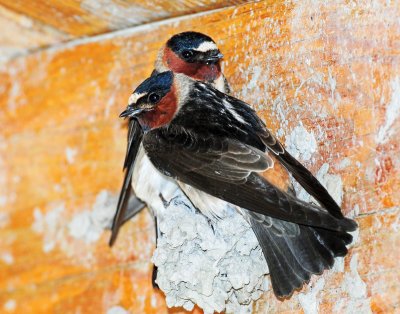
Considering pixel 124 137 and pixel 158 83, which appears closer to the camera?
pixel 158 83

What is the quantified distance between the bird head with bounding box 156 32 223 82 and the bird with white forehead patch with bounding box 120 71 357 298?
0.41 ft

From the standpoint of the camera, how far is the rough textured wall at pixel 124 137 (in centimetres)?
202

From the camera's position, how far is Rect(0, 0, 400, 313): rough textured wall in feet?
6.63

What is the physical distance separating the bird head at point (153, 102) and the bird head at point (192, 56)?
0.47ft

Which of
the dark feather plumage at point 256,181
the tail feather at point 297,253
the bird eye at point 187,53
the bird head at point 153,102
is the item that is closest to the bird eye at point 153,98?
the bird head at point 153,102

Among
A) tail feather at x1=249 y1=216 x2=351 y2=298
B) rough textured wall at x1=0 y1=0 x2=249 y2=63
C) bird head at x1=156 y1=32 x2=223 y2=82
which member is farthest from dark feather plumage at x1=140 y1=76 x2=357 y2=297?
rough textured wall at x1=0 y1=0 x2=249 y2=63

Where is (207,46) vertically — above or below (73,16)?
above

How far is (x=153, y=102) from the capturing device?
2490 mm

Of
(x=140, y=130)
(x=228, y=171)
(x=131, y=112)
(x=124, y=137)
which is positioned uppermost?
(x=228, y=171)

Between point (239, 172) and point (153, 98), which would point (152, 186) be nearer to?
point (153, 98)

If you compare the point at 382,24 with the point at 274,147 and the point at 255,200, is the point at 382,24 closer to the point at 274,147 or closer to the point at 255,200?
the point at 274,147

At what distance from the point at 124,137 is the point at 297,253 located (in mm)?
963

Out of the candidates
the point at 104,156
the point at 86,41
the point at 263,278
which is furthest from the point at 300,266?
the point at 86,41

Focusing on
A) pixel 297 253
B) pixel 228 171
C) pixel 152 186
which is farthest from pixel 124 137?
pixel 297 253
